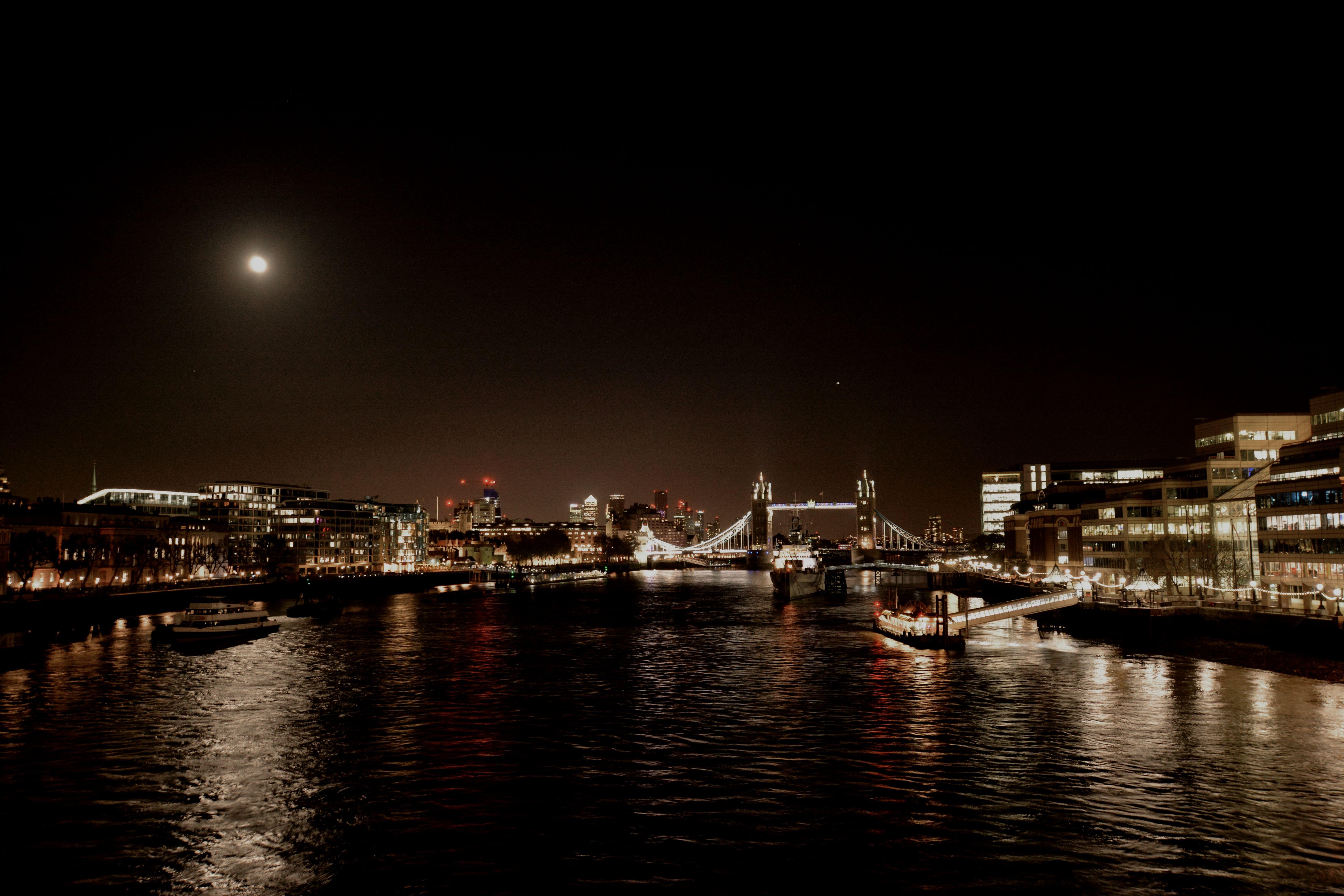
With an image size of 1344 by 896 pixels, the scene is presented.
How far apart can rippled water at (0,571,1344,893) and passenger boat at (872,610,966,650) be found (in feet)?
15.8

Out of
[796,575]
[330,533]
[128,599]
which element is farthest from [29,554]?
[330,533]

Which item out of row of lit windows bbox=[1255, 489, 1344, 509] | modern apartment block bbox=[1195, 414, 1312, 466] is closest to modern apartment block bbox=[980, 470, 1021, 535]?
modern apartment block bbox=[1195, 414, 1312, 466]

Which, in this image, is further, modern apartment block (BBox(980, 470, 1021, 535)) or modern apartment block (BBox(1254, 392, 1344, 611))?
modern apartment block (BBox(980, 470, 1021, 535))

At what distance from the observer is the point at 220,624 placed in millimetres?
52531

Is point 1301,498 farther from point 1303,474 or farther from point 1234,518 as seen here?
point 1234,518

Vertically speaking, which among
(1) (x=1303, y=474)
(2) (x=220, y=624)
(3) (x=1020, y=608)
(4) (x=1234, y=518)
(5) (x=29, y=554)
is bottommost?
(3) (x=1020, y=608)

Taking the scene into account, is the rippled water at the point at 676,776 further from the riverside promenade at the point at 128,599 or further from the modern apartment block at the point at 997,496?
the modern apartment block at the point at 997,496

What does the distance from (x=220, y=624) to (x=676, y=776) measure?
3980 centimetres

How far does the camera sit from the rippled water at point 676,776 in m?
16.4

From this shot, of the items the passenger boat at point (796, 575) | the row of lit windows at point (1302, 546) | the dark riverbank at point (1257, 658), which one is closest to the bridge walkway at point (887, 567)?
the passenger boat at point (796, 575)

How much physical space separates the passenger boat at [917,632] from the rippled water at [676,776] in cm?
482

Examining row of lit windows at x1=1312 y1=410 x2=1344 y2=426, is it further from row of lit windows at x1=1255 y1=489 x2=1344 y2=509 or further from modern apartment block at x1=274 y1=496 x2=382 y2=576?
modern apartment block at x1=274 y1=496 x2=382 y2=576

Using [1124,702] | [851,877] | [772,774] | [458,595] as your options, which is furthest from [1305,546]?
[458,595]

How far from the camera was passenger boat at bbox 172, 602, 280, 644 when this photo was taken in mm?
49406
